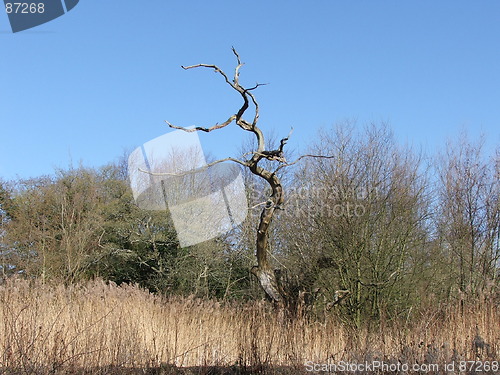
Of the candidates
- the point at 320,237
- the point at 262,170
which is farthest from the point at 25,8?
the point at 320,237

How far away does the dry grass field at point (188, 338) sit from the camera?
177 inches

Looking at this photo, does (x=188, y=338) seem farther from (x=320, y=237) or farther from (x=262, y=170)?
(x=320, y=237)

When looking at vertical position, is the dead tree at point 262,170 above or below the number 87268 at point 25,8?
below

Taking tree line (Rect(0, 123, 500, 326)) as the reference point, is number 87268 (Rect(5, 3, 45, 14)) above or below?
above

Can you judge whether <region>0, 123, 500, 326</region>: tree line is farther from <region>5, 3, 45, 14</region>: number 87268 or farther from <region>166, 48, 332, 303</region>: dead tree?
<region>5, 3, 45, 14</region>: number 87268

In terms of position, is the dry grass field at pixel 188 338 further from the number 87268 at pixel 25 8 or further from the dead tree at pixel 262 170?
the number 87268 at pixel 25 8

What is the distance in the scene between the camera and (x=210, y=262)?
17.7 m

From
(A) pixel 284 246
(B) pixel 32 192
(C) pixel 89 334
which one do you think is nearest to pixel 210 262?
(A) pixel 284 246

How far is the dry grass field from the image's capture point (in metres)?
4.51

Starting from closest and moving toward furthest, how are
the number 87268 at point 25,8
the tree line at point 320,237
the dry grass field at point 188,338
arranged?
the dry grass field at point 188,338 < the number 87268 at point 25,8 < the tree line at point 320,237

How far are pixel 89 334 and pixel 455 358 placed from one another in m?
3.60

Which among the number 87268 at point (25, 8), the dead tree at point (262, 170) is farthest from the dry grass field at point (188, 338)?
the number 87268 at point (25, 8)

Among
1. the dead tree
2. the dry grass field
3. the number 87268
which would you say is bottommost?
the dry grass field

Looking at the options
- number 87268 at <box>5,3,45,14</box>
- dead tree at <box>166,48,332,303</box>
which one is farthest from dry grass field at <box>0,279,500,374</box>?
number 87268 at <box>5,3,45,14</box>
